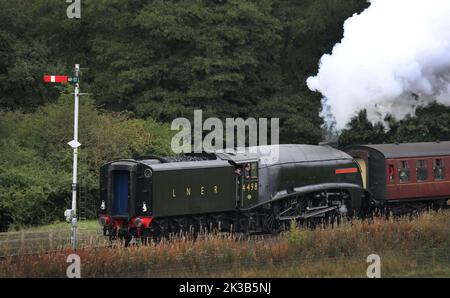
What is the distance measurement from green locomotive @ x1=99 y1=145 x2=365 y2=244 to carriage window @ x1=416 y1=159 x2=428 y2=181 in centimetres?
262

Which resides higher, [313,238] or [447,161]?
[447,161]

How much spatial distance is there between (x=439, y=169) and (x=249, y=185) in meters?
8.47

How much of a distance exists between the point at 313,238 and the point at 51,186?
43.9ft

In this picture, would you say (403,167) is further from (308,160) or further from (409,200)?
(308,160)

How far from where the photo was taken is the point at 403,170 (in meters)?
29.2

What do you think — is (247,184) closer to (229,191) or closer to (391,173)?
(229,191)

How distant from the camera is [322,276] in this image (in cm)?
1861

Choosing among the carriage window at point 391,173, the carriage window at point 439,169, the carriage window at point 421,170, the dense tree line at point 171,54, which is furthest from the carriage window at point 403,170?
the dense tree line at point 171,54

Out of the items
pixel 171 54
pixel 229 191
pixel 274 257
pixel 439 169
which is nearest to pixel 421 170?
pixel 439 169

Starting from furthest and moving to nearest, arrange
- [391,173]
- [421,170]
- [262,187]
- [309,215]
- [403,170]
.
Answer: [421,170], [403,170], [391,173], [309,215], [262,187]

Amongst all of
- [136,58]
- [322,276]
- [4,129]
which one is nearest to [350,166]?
[322,276]

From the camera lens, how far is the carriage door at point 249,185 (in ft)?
83.3

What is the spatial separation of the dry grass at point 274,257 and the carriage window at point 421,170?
694 cm

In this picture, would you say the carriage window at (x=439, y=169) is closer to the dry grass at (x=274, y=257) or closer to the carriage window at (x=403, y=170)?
the carriage window at (x=403, y=170)
